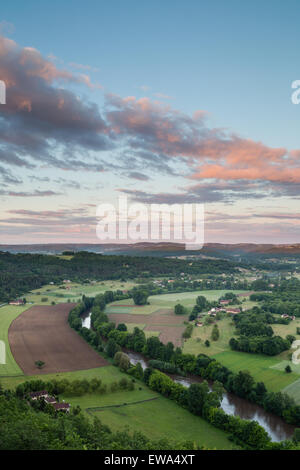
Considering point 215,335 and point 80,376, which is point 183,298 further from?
point 80,376

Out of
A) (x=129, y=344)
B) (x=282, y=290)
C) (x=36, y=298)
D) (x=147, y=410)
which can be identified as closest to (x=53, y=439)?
(x=147, y=410)

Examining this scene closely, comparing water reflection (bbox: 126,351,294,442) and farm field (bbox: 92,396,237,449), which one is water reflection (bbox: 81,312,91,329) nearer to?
water reflection (bbox: 126,351,294,442)

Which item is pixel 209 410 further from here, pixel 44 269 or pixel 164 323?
pixel 44 269

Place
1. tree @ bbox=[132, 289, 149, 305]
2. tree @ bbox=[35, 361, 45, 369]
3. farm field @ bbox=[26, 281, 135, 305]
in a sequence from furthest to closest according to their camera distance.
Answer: farm field @ bbox=[26, 281, 135, 305] < tree @ bbox=[132, 289, 149, 305] < tree @ bbox=[35, 361, 45, 369]

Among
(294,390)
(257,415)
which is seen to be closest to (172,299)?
(294,390)

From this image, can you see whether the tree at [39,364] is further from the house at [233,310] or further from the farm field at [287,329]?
the house at [233,310]

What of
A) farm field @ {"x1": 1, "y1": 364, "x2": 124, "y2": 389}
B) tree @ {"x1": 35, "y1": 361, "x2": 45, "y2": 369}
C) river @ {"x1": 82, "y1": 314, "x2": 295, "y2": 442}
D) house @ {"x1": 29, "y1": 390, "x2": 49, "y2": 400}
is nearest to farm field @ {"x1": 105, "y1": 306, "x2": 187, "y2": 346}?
farm field @ {"x1": 1, "y1": 364, "x2": 124, "y2": 389}
